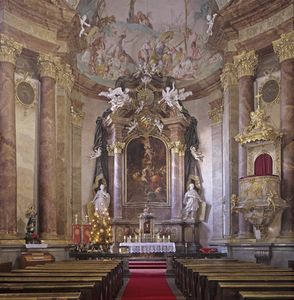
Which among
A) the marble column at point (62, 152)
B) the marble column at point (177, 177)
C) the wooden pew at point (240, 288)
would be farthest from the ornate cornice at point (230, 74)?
the wooden pew at point (240, 288)

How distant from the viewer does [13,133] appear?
16.8 meters

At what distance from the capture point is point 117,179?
2386 centimetres

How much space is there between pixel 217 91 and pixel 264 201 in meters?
8.36

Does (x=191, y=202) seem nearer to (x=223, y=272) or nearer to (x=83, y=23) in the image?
(x=83, y=23)

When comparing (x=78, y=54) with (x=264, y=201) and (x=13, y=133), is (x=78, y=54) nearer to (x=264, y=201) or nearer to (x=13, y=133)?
(x=13, y=133)

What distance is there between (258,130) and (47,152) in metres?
7.07

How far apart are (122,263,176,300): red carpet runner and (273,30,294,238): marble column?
4.36 m

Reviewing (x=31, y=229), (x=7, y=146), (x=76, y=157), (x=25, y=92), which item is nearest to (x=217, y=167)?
(x=76, y=157)

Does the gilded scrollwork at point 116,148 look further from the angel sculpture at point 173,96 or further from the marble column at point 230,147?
the marble column at point 230,147

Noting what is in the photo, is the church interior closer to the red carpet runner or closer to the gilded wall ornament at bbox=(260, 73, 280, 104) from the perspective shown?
the gilded wall ornament at bbox=(260, 73, 280, 104)

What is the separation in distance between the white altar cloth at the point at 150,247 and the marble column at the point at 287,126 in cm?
597

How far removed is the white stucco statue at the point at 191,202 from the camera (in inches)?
915

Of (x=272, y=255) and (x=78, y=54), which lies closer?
(x=272, y=255)

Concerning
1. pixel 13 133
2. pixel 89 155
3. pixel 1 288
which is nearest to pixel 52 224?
pixel 13 133
